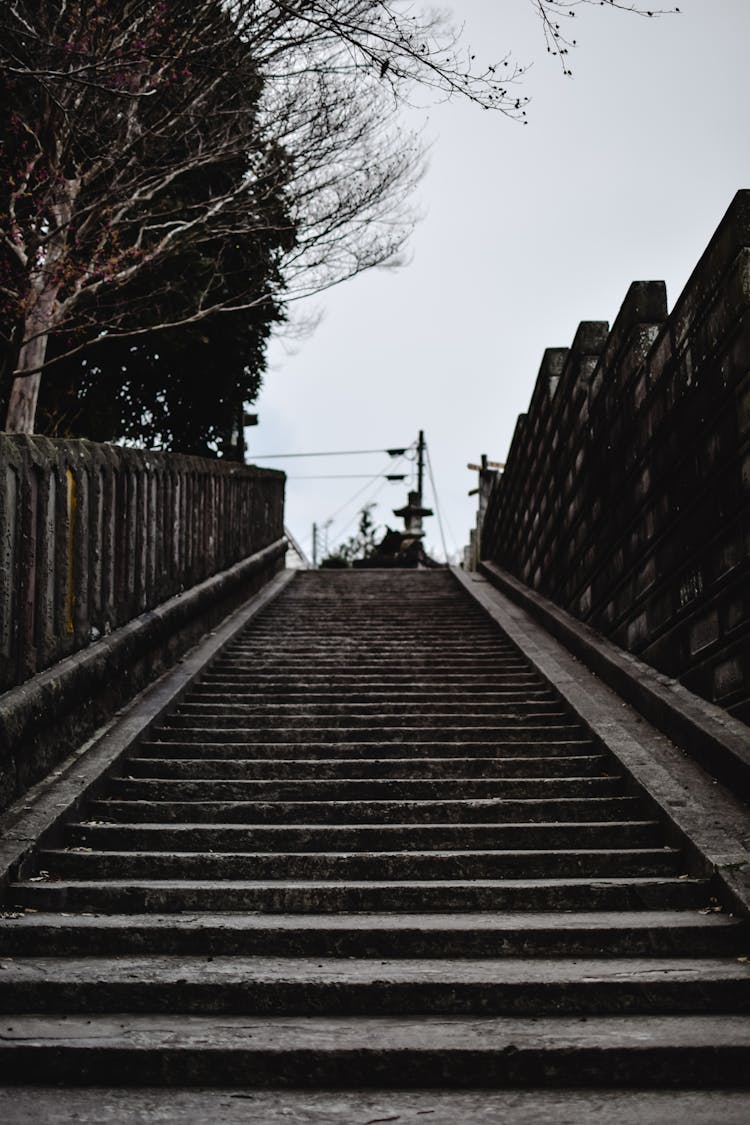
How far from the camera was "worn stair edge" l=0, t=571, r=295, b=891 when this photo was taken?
424 centimetres

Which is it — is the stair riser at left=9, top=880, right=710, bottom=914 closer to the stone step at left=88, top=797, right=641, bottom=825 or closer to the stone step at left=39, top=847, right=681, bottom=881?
the stone step at left=39, top=847, right=681, bottom=881

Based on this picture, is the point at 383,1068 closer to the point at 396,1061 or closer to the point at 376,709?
the point at 396,1061

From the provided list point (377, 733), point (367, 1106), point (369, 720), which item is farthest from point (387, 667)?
point (367, 1106)

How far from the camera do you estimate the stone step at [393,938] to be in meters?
3.70

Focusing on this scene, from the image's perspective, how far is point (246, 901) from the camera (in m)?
4.07

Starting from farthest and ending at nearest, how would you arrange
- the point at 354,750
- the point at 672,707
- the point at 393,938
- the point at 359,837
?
the point at 354,750 < the point at 672,707 < the point at 359,837 < the point at 393,938

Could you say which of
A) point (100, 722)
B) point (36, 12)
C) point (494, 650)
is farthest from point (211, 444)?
point (100, 722)

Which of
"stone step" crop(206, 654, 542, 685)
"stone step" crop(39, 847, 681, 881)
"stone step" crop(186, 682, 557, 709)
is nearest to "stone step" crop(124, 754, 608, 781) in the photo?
"stone step" crop(39, 847, 681, 881)

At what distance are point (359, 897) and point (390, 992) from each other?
65 cm

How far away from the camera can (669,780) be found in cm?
479

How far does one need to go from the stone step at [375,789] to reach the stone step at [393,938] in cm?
126

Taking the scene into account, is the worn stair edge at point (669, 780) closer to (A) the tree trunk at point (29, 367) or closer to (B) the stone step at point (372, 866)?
(B) the stone step at point (372, 866)

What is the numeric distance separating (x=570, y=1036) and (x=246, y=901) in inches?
55.4

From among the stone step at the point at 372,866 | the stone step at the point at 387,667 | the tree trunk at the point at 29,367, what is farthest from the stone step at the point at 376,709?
the tree trunk at the point at 29,367
